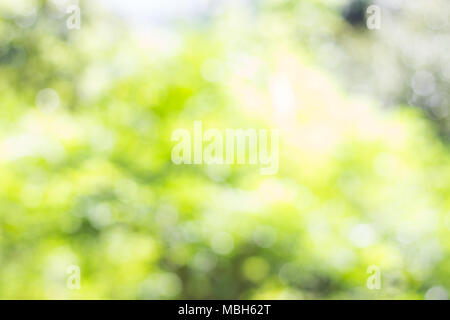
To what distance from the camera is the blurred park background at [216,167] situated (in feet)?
6.08

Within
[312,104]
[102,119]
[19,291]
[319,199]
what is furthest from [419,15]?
[19,291]

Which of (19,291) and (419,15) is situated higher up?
(419,15)

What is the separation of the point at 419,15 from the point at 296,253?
1029 millimetres

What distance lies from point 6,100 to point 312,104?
3.85 ft

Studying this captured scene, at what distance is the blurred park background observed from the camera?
1853 millimetres

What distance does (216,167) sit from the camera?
1.89m

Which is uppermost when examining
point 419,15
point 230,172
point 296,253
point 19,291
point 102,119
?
point 419,15

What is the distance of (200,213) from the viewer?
187cm

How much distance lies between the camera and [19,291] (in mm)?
1832
